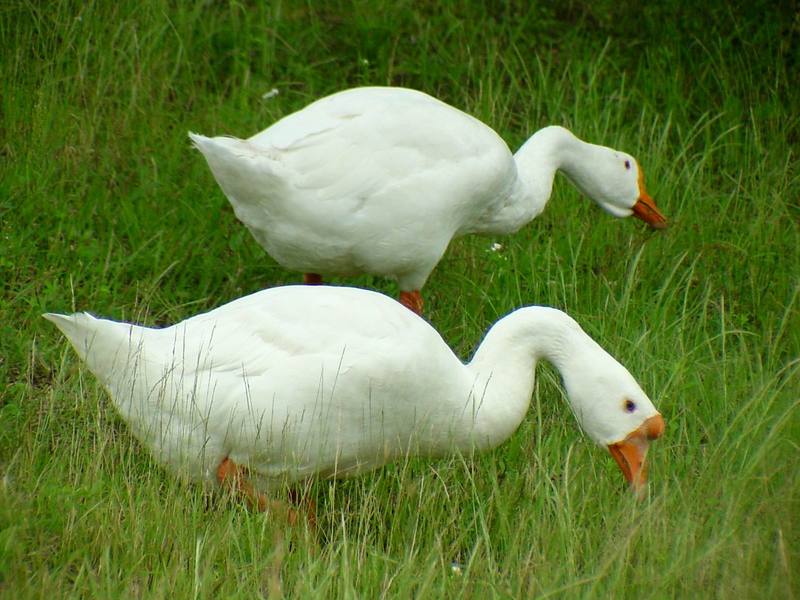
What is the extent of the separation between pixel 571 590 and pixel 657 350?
2205mm

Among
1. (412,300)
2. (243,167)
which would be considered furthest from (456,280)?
(243,167)

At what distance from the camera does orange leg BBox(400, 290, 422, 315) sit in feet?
20.2

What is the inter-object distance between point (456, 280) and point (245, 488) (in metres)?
2.26

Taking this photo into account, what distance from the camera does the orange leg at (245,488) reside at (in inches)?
186

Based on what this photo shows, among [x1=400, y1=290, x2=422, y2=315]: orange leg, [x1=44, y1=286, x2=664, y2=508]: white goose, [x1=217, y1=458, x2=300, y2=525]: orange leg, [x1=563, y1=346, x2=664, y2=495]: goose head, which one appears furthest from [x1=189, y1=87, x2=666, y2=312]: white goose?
[x1=217, y1=458, x2=300, y2=525]: orange leg

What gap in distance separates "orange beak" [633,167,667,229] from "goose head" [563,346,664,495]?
2078 millimetres

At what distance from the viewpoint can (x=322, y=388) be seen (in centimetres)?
461

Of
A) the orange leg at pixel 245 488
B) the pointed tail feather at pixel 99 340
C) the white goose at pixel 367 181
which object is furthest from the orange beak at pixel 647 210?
the pointed tail feather at pixel 99 340

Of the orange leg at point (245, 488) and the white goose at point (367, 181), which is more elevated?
the white goose at point (367, 181)

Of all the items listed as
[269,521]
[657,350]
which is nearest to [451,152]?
[657,350]

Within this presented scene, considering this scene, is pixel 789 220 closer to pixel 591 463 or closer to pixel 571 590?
pixel 591 463

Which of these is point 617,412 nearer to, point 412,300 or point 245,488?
point 245,488

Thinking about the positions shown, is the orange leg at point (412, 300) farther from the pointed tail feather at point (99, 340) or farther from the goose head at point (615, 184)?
the pointed tail feather at point (99, 340)

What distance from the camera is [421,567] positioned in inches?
172
